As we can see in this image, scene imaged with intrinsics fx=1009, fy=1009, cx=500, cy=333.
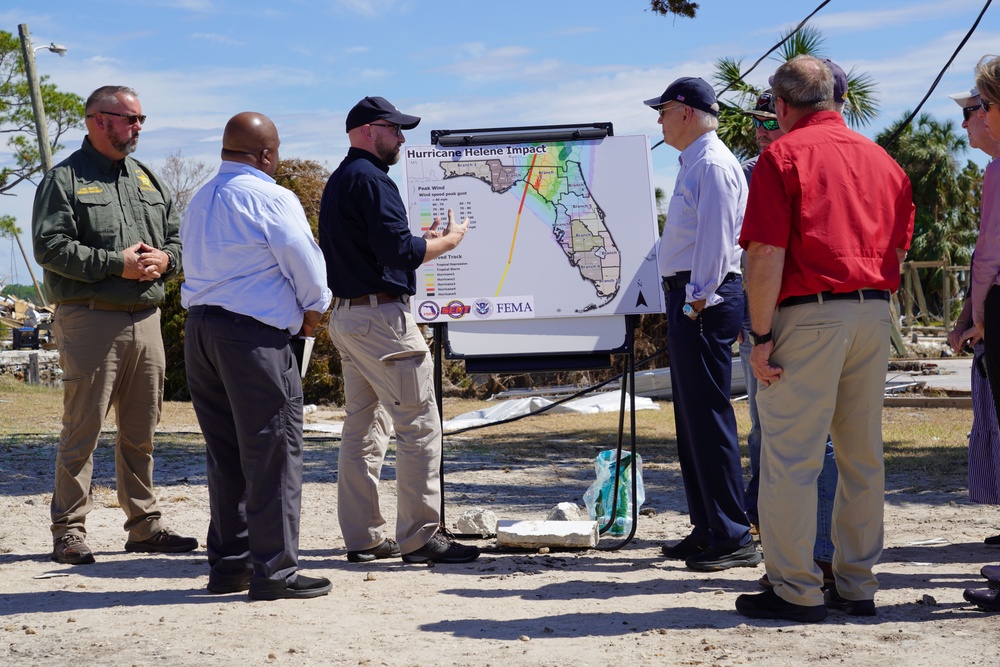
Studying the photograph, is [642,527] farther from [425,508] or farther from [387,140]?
[387,140]

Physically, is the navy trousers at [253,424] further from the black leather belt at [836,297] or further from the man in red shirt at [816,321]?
the black leather belt at [836,297]

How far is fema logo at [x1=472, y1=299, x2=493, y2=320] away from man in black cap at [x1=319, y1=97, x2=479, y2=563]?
40 centimetres

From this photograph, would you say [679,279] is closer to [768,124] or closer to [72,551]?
[768,124]

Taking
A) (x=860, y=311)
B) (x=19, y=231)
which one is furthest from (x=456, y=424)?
(x=19, y=231)

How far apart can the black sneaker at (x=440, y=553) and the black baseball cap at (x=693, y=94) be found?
244 centimetres

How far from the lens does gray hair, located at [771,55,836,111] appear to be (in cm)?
380

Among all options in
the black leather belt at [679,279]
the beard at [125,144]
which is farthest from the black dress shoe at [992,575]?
the beard at [125,144]

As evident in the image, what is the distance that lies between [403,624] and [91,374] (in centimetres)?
218

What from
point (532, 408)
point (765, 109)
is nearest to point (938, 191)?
point (532, 408)

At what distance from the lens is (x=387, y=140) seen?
197 inches

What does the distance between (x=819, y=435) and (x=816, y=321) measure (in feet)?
1.39

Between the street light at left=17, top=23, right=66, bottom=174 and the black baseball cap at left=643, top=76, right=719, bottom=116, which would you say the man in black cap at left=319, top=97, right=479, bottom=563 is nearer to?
the black baseball cap at left=643, top=76, right=719, bottom=116

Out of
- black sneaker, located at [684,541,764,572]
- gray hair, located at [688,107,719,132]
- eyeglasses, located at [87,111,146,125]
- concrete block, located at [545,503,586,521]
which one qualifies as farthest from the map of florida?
eyeglasses, located at [87,111,146,125]

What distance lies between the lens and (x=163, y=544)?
5324 millimetres
